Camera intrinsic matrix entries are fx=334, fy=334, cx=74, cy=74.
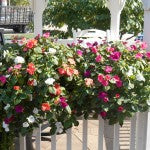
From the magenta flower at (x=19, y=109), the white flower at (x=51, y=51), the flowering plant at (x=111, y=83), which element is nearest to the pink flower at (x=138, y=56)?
the flowering plant at (x=111, y=83)

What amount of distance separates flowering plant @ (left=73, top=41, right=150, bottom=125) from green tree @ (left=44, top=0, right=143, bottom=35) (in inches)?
153

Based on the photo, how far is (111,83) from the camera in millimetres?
1941

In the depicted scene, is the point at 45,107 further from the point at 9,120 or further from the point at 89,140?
the point at 89,140

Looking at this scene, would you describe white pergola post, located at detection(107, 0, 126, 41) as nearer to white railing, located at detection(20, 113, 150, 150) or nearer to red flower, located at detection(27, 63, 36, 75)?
white railing, located at detection(20, 113, 150, 150)

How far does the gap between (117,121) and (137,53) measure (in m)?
0.44

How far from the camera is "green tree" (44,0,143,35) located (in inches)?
229

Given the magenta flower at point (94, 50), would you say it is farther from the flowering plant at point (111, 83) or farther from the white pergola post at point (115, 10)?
the white pergola post at point (115, 10)

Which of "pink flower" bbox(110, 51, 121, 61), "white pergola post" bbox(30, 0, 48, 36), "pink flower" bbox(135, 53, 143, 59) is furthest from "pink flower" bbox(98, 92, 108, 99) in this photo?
"white pergola post" bbox(30, 0, 48, 36)

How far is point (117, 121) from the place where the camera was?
203 centimetres

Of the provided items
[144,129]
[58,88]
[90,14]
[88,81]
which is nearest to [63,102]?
[58,88]

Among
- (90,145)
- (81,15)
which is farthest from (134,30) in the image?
(90,145)

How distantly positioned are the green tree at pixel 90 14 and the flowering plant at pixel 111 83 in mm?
3876

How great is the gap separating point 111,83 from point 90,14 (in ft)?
13.7

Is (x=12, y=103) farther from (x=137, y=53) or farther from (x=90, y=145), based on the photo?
(x=90, y=145)
